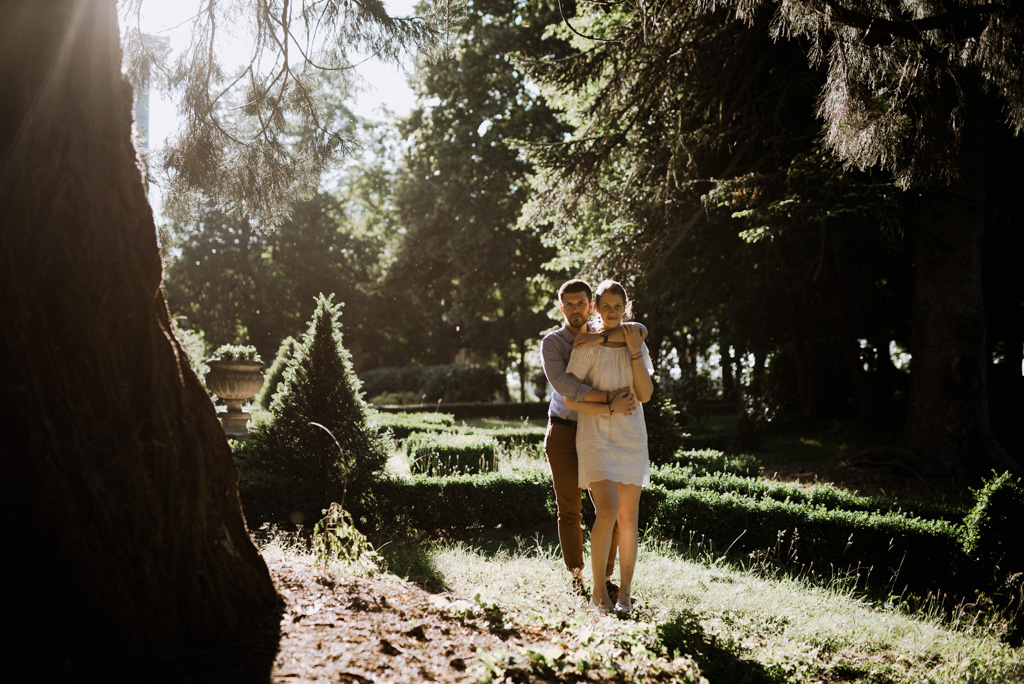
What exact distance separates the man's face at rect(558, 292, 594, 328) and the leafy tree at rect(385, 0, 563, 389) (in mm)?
13875

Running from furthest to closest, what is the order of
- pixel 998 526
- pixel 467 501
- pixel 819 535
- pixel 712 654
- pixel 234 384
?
1. pixel 234 384
2. pixel 467 501
3. pixel 819 535
4. pixel 998 526
5. pixel 712 654

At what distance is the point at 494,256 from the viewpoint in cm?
2408

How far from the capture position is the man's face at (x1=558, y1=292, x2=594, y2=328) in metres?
4.10

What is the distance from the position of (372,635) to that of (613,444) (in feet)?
5.50

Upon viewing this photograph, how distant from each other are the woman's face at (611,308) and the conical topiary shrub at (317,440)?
12.3 feet

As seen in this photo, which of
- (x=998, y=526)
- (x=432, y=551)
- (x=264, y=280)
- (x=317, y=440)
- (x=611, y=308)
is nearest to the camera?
(x=611, y=308)

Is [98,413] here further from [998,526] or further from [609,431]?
[998,526]

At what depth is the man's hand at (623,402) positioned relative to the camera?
3.77 meters

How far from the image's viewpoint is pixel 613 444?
3.81 m

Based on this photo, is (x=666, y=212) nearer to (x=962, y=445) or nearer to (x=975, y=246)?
(x=975, y=246)

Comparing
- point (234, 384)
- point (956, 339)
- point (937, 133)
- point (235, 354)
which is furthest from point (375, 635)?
point (956, 339)

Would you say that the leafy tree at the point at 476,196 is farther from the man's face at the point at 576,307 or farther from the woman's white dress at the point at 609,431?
the woman's white dress at the point at 609,431

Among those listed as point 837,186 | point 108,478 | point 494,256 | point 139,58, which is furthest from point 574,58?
point 494,256

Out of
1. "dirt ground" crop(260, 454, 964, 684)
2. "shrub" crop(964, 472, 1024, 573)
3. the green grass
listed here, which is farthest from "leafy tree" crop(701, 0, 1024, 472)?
"dirt ground" crop(260, 454, 964, 684)
